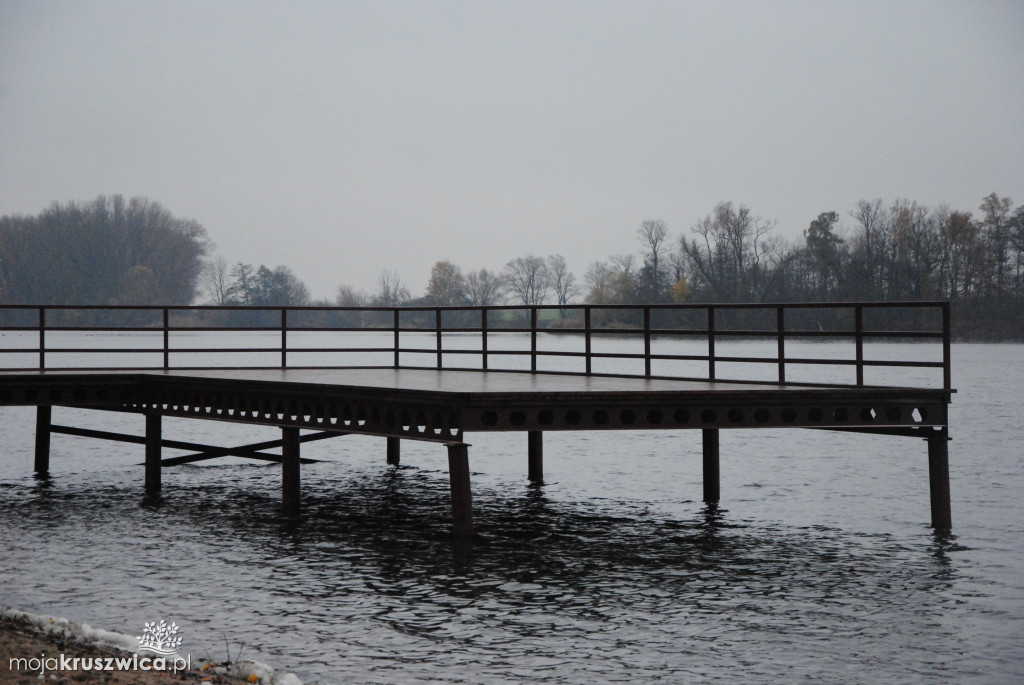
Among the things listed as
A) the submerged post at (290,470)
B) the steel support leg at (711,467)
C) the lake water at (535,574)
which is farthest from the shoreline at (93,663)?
the steel support leg at (711,467)

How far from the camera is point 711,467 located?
64.2ft

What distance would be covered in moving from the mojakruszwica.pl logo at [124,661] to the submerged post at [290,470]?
727cm

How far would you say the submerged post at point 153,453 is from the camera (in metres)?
19.5

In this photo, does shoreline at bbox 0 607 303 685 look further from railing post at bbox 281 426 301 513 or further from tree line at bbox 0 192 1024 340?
tree line at bbox 0 192 1024 340

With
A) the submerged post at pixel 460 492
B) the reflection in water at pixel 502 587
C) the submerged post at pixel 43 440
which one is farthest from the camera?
the submerged post at pixel 43 440

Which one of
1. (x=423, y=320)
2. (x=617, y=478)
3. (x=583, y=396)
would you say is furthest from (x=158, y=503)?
(x=423, y=320)

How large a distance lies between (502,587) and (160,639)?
3.75m

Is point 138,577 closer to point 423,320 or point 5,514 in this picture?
point 5,514

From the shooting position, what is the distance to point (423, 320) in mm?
104125

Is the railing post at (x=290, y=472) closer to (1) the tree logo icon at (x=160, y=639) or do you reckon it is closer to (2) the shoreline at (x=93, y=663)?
(1) the tree logo icon at (x=160, y=639)

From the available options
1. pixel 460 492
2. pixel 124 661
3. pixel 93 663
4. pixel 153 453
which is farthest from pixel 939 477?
pixel 153 453

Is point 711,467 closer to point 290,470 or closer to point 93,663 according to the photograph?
point 290,470

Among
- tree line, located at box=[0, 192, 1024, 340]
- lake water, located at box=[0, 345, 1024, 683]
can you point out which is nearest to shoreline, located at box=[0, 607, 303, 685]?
lake water, located at box=[0, 345, 1024, 683]

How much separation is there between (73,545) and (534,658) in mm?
7708
